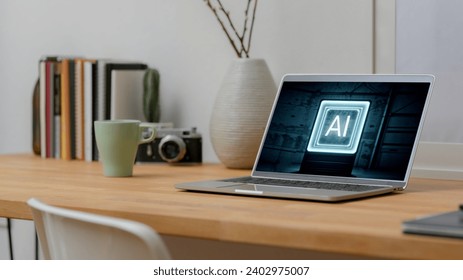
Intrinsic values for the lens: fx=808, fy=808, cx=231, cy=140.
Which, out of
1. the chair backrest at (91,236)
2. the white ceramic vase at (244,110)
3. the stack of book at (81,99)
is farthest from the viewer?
the stack of book at (81,99)

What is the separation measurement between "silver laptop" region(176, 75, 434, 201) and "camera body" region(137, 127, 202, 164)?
13.6 inches

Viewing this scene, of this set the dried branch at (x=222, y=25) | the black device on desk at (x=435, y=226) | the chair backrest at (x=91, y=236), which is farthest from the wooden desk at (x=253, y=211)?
the dried branch at (x=222, y=25)

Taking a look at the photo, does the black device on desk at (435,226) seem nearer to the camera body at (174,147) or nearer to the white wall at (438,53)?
the white wall at (438,53)

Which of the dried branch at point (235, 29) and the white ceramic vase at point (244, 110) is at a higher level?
the dried branch at point (235, 29)

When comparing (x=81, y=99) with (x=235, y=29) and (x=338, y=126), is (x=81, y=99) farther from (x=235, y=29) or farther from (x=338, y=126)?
(x=338, y=126)

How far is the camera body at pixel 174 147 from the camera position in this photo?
197 centimetres

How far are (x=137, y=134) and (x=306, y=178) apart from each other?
0.41m

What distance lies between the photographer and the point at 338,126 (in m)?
1.59

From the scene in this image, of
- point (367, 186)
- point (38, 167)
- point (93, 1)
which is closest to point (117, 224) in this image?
point (367, 186)

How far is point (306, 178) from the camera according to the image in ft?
5.20

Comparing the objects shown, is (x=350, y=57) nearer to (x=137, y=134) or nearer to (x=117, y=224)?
(x=137, y=134)

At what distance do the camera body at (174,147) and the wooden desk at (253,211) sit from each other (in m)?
0.18

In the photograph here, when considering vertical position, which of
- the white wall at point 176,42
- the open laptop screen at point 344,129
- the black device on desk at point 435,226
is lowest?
the black device on desk at point 435,226

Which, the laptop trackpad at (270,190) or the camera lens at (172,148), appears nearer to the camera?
the laptop trackpad at (270,190)
